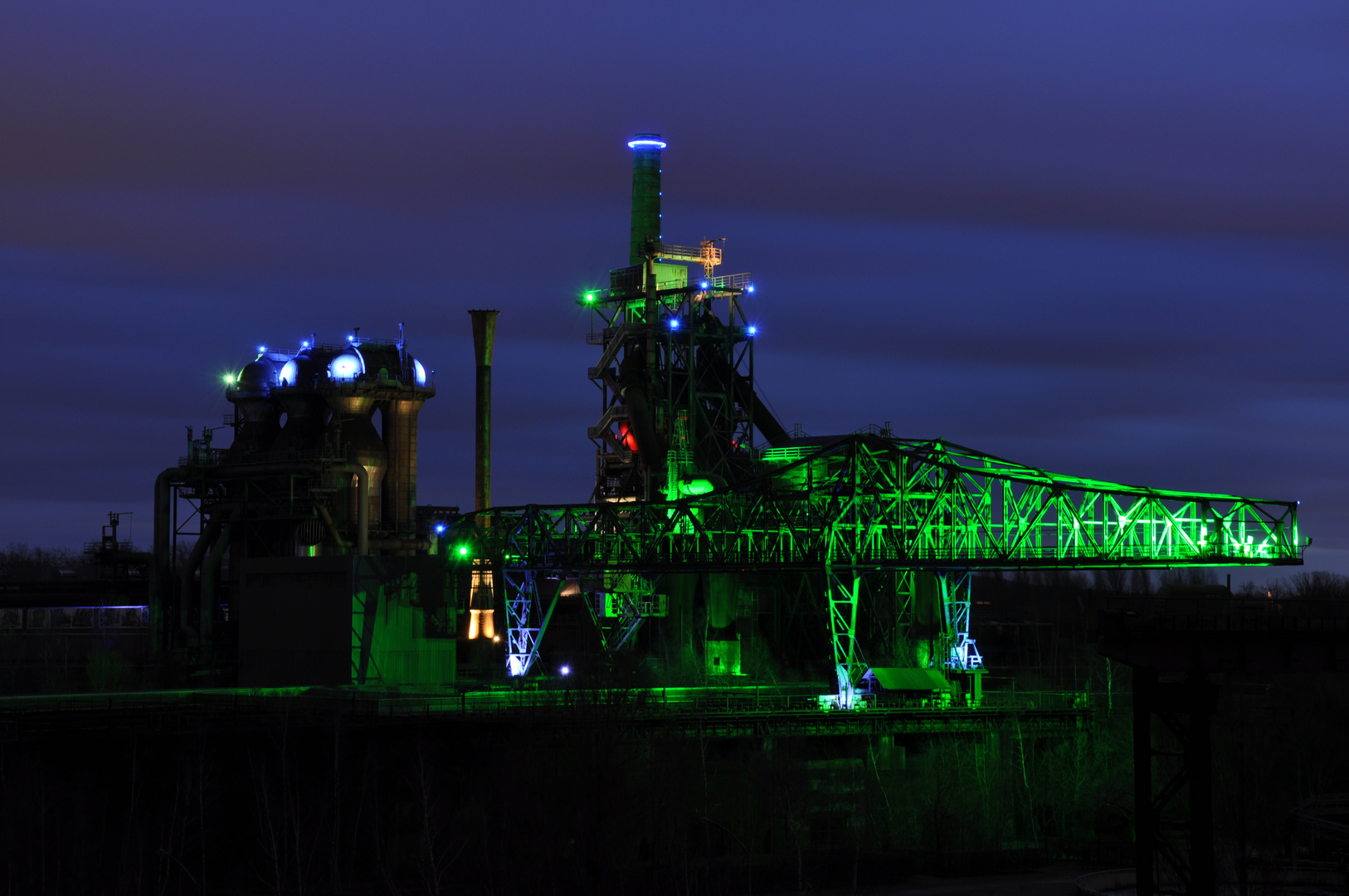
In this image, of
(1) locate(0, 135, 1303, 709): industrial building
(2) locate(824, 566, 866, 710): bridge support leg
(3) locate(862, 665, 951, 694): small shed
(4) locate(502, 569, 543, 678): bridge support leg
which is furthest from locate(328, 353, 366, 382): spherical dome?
(3) locate(862, 665, 951, 694): small shed

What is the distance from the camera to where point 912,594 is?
8644cm

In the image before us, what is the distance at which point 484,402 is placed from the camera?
10362cm

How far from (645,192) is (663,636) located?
1219 inches

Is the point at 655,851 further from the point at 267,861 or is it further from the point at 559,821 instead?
the point at 267,861

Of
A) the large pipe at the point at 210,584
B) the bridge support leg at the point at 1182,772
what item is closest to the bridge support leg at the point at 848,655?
the bridge support leg at the point at 1182,772

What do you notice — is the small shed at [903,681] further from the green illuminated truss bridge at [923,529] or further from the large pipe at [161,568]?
the large pipe at [161,568]

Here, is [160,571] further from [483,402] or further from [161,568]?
[483,402]

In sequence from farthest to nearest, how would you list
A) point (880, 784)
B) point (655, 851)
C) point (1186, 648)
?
1. point (880, 784)
2. point (655, 851)
3. point (1186, 648)

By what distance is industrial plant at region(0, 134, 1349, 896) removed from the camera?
2111 inches

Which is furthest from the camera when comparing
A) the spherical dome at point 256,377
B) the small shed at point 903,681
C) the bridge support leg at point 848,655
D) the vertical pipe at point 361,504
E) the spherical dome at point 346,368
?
the spherical dome at point 256,377

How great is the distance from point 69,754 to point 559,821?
1573 centimetres

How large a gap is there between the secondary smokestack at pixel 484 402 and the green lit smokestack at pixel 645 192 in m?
11.7

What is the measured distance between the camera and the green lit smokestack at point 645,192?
111m

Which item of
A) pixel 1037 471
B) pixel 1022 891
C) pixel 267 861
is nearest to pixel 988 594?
pixel 1037 471
